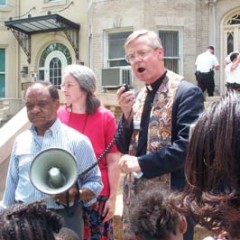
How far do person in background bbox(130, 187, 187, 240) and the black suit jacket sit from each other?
13.3 inches

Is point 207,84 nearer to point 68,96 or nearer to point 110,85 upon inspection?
point 110,85

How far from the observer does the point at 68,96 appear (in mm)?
4293

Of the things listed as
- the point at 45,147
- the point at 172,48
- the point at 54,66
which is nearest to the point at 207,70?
the point at 172,48

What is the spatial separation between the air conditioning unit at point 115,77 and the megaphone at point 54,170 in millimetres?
14371

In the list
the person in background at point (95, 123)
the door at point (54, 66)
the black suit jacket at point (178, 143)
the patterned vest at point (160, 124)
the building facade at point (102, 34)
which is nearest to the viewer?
the black suit jacket at point (178, 143)

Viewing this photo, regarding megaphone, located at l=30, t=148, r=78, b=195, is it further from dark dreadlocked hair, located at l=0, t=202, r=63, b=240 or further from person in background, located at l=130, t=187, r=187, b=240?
dark dreadlocked hair, located at l=0, t=202, r=63, b=240

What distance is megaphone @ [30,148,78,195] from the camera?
3.48m

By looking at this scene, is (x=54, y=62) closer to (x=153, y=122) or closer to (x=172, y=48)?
(x=172, y=48)

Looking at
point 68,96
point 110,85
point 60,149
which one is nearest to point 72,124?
point 68,96

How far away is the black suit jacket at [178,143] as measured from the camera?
130 inches

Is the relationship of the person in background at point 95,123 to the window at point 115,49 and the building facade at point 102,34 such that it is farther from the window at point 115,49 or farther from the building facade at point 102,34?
the window at point 115,49

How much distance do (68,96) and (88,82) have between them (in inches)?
6.8

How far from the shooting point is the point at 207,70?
15.8 metres

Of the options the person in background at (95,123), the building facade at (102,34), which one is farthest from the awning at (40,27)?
the person in background at (95,123)
